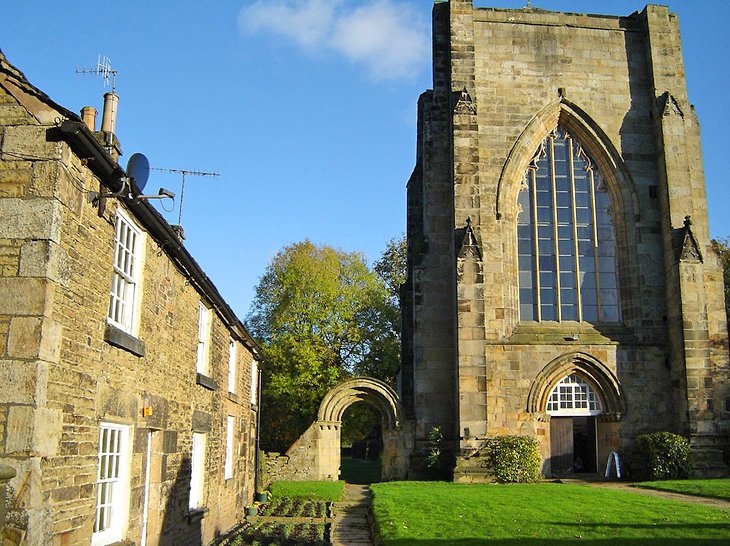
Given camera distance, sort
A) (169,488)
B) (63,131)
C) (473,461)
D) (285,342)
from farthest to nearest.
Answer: (285,342) → (473,461) → (169,488) → (63,131)

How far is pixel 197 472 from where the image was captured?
1305cm

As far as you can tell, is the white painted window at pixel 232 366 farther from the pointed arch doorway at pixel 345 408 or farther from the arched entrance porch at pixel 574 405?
the arched entrance porch at pixel 574 405

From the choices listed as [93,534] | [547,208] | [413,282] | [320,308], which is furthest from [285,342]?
[93,534]

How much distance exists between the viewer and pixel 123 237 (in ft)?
29.8

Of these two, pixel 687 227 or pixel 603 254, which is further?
pixel 603 254

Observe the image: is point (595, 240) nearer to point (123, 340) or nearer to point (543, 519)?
point (543, 519)

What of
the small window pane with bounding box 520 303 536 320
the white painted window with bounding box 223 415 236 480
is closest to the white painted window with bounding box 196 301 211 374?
the white painted window with bounding box 223 415 236 480

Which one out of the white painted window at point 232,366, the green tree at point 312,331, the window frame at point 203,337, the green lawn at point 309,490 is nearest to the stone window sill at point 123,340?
the window frame at point 203,337

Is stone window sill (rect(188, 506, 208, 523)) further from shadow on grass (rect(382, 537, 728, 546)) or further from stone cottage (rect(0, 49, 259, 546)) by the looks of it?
shadow on grass (rect(382, 537, 728, 546))

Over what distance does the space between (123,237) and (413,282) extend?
16620 millimetres

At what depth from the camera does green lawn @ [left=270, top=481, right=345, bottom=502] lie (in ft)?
70.7

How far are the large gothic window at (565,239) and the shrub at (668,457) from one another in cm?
421

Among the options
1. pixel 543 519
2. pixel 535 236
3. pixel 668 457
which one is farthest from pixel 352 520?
pixel 535 236

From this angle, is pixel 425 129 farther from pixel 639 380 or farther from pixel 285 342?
pixel 285 342
